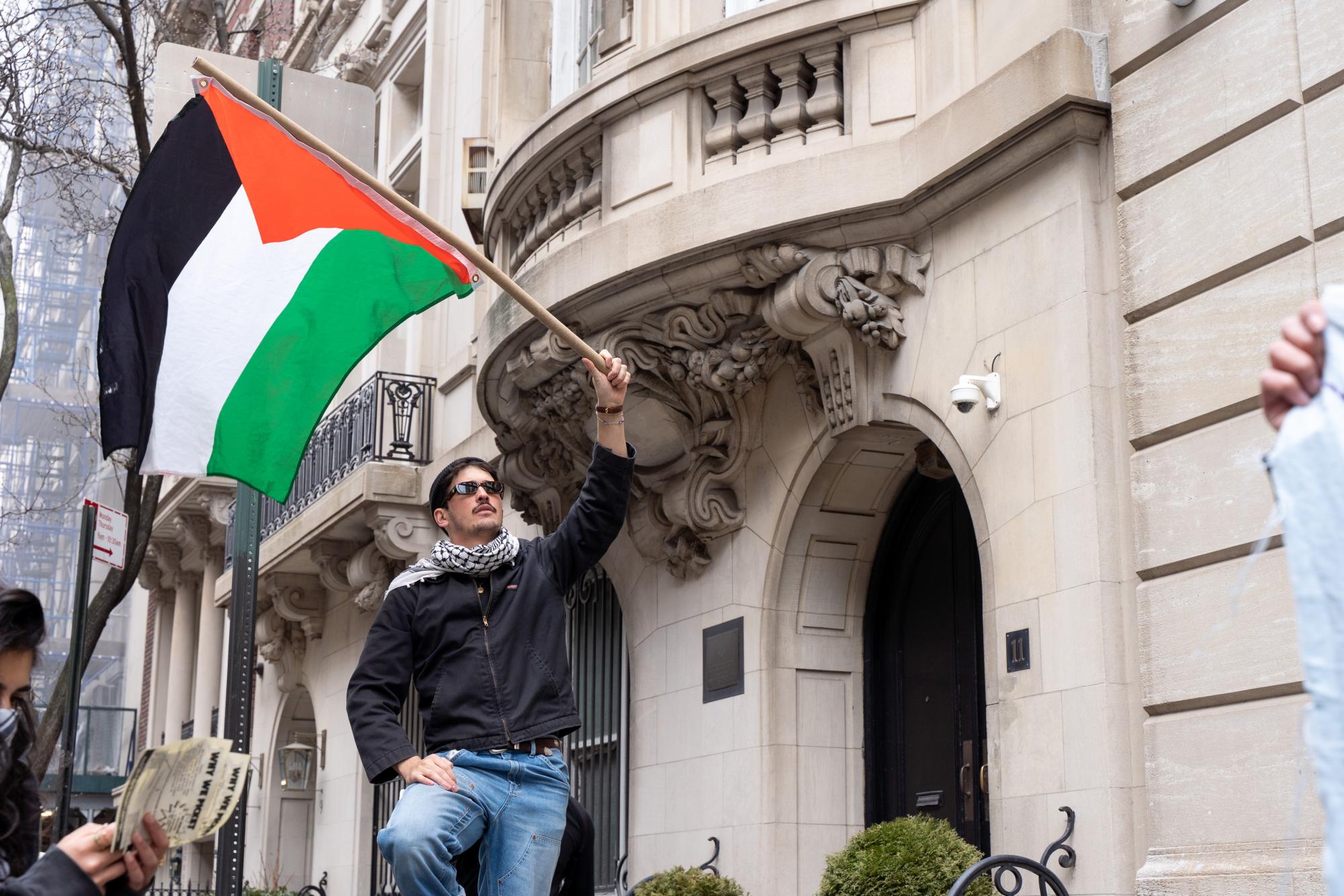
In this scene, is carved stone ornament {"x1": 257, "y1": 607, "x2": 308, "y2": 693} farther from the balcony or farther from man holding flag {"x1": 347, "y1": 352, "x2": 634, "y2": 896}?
man holding flag {"x1": 347, "y1": 352, "x2": 634, "y2": 896}

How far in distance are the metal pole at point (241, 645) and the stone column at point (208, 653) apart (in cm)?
1636

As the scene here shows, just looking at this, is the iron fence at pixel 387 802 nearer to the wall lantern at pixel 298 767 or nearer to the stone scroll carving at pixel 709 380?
the wall lantern at pixel 298 767

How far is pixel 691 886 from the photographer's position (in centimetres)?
959

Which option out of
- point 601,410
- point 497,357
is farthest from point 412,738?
point 601,410

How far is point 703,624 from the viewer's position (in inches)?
425

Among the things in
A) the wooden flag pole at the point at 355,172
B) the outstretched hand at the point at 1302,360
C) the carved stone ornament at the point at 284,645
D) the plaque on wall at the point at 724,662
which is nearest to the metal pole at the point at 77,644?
the plaque on wall at the point at 724,662

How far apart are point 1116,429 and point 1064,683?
3.77ft

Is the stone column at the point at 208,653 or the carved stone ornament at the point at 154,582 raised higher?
the carved stone ornament at the point at 154,582

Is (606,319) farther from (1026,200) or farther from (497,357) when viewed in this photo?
(1026,200)

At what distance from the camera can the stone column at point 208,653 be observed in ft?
82.3

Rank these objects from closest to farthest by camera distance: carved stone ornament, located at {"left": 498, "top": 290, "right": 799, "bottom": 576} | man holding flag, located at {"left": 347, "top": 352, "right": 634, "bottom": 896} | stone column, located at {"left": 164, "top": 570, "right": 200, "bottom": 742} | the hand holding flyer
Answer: the hand holding flyer, man holding flag, located at {"left": 347, "top": 352, "right": 634, "bottom": 896}, carved stone ornament, located at {"left": 498, "top": 290, "right": 799, "bottom": 576}, stone column, located at {"left": 164, "top": 570, "right": 200, "bottom": 742}

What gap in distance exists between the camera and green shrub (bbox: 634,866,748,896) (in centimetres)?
959

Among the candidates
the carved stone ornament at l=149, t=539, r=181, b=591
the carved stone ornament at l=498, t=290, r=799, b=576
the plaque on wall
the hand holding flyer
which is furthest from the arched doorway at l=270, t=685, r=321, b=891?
the hand holding flyer

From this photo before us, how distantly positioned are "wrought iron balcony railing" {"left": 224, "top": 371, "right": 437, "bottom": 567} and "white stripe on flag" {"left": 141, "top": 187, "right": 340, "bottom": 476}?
28.2 ft
